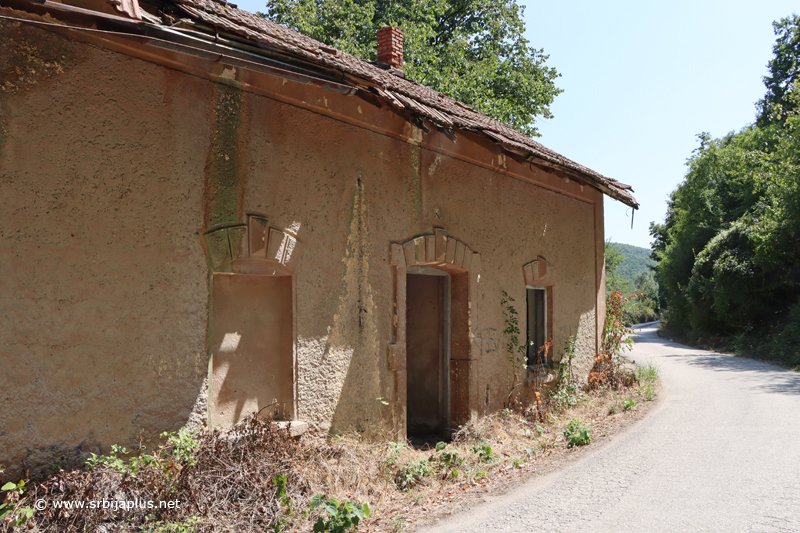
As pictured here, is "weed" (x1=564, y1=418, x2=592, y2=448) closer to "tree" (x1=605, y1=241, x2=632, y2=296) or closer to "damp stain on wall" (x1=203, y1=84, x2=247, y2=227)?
"damp stain on wall" (x1=203, y1=84, x2=247, y2=227)

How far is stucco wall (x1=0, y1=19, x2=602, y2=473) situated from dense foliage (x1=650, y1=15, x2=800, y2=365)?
46.7 ft

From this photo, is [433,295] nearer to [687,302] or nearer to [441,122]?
[441,122]

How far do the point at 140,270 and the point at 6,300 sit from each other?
0.92 metres

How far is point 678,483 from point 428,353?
12.6 ft

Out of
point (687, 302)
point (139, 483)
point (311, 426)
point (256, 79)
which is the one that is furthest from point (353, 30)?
point (687, 302)

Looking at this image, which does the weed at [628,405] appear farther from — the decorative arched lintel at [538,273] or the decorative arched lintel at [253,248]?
the decorative arched lintel at [253,248]

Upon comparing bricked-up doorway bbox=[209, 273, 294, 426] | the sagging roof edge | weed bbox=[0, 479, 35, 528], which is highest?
the sagging roof edge

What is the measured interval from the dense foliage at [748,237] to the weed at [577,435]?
35.6ft

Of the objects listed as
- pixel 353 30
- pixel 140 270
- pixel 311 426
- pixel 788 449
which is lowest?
pixel 788 449

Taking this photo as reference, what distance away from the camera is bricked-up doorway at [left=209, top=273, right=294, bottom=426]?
520 centimetres

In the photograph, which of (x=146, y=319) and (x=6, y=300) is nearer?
→ (x=6, y=300)

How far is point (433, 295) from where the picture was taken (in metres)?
8.41

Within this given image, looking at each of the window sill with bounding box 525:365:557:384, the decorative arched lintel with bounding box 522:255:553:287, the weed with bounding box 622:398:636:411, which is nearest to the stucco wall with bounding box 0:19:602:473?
the decorative arched lintel with bounding box 522:255:553:287

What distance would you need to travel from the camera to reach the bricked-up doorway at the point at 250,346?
5199 millimetres
